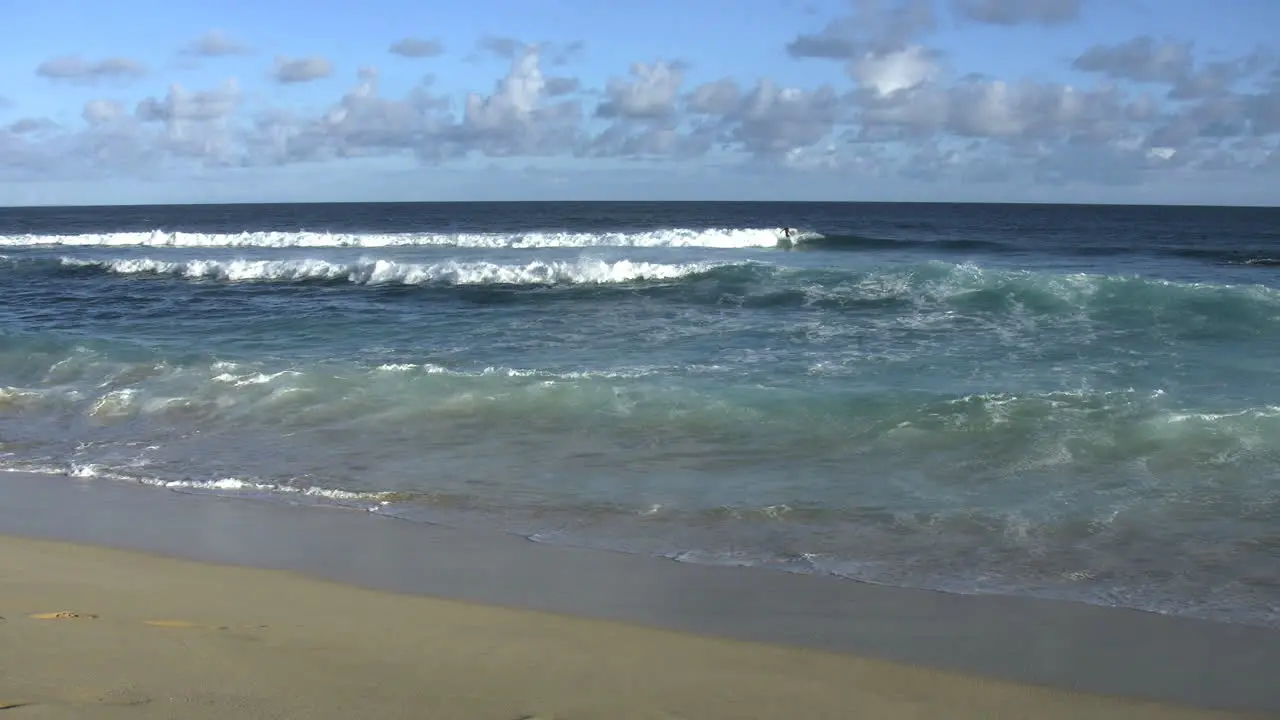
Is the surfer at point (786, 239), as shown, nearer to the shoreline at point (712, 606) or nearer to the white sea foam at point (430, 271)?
the white sea foam at point (430, 271)

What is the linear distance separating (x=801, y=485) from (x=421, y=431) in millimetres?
4019

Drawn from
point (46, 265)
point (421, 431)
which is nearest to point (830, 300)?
point (421, 431)

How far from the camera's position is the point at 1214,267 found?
3144 centimetres

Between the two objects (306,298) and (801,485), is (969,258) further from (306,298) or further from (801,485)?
(801,485)

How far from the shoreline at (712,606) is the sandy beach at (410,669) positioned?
0.04 m

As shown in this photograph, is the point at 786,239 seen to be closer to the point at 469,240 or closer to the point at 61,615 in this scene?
the point at 469,240

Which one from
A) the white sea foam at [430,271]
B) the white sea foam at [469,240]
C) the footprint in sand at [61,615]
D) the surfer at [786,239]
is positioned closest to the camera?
the footprint in sand at [61,615]

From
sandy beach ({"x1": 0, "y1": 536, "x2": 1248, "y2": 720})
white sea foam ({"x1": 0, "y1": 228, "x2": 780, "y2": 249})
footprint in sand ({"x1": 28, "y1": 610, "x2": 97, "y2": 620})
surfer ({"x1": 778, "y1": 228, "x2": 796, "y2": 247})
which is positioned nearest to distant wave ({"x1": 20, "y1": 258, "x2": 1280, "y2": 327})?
white sea foam ({"x1": 0, "y1": 228, "x2": 780, "y2": 249})

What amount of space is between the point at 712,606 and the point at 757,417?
491 cm

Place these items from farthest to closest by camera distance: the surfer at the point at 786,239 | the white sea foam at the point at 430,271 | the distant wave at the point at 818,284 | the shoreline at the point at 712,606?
1. the surfer at the point at 786,239
2. the white sea foam at the point at 430,271
3. the distant wave at the point at 818,284
4. the shoreline at the point at 712,606

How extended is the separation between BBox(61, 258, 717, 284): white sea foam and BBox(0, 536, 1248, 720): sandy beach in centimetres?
1960

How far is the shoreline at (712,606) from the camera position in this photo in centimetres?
483

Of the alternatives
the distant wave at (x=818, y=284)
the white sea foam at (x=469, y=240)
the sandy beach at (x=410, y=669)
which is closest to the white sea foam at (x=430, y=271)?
the distant wave at (x=818, y=284)

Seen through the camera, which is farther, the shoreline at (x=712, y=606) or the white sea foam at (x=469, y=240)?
the white sea foam at (x=469, y=240)
